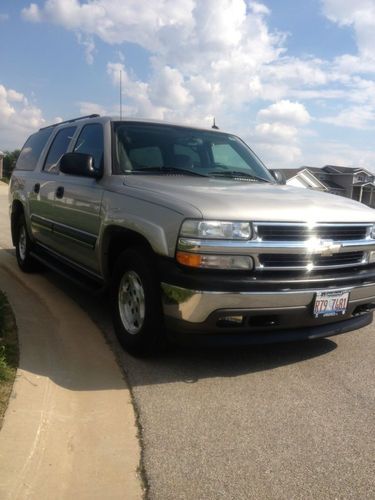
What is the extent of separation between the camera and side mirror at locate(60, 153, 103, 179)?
4.43 m

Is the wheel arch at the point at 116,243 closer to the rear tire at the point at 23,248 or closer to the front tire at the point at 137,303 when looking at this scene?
the front tire at the point at 137,303

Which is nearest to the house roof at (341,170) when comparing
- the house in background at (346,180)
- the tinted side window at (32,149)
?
the house in background at (346,180)

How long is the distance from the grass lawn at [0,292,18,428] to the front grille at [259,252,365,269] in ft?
6.11

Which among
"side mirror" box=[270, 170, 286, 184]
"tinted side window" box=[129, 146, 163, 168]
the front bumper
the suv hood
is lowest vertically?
the front bumper

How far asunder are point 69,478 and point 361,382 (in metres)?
2.30

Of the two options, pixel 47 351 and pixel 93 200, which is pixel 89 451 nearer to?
pixel 47 351

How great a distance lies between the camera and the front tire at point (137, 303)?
3650 mm

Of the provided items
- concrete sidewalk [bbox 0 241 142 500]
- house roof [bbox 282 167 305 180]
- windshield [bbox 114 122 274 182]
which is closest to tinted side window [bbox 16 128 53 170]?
windshield [bbox 114 122 274 182]

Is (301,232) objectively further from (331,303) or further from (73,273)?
(73,273)

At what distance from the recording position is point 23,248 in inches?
Result: 281

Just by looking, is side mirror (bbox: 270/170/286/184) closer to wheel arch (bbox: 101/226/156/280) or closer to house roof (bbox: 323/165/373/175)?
wheel arch (bbox: 101/226/156/280)

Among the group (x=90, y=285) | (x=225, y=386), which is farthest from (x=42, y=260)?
(x=225, y=386)

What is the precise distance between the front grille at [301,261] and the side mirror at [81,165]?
1.87 meters

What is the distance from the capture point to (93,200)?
4.60 m
